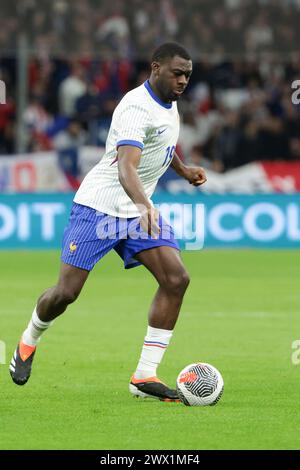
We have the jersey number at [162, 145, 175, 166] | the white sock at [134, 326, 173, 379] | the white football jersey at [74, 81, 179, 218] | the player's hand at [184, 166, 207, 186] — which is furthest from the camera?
the player's hand at [184, 166, 207, 186]

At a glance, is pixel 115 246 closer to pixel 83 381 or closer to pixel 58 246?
pixel 83 381

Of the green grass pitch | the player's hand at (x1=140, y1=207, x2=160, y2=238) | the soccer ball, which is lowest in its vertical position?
the green grass pitch

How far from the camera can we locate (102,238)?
859 centimetres

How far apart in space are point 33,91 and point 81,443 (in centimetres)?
1793

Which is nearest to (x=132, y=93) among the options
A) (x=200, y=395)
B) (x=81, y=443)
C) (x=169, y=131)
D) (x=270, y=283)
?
(x=169, y=131)

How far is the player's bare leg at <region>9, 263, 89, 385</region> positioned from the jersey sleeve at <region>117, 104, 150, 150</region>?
0.97m

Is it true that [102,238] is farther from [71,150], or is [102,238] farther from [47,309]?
[71,150]

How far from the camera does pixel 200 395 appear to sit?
325 inches

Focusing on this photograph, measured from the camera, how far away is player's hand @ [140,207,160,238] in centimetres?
779

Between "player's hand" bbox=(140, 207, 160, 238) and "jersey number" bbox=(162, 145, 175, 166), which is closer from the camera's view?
"player's hand" bbox=(140, 207, 160, 238)

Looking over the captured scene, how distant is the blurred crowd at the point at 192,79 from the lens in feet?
73.9

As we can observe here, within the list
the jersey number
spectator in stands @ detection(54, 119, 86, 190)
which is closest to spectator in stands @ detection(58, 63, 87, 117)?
spectator in stands @ detection(54, 119, 86, 190)

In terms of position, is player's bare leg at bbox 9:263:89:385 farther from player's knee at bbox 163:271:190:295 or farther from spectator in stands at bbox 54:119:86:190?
spectator in stands at bbox 54:119:86:190

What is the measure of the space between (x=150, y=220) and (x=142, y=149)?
0.72 meters
